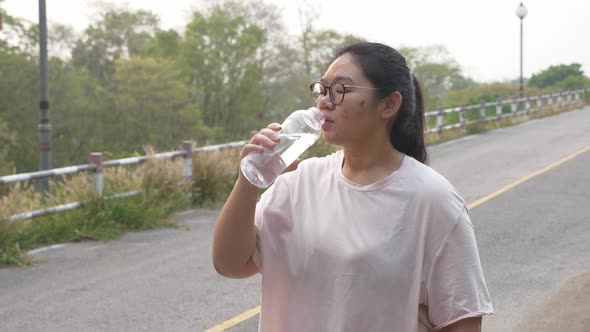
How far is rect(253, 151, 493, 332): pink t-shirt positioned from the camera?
2516 millimetres

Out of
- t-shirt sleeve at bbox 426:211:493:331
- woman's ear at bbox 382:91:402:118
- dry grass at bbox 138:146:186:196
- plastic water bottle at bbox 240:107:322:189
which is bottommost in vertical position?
→ dry grass at bbox 138:146:186:196

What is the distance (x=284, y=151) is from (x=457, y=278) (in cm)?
60

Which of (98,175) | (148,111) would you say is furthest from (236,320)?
(148,111)

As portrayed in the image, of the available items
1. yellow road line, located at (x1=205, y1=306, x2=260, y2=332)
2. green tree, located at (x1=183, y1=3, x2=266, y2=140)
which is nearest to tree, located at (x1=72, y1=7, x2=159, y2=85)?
green tree, located at (x1=183, y1=3, x2=266, y2=140)

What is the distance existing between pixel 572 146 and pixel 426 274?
797 inches

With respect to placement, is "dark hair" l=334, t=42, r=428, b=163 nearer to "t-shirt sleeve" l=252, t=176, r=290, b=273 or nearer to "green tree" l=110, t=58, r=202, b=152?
"t-shirt sleeve" l=252, t=176, r=290, b=273

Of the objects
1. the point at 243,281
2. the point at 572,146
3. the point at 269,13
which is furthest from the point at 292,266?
the point at 269,13

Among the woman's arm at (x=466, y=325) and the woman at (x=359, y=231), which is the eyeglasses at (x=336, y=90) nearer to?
the woman at (x=359, y=231)

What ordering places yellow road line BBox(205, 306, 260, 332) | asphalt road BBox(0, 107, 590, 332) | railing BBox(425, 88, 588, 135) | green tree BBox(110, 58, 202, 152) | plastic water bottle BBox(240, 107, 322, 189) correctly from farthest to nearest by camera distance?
green tree BBox(110, 58, 202, 152), railing BBox(425, 88, 588, 135), asphalt road BBox(0, 107, 590, 332), yellow road line BBox(205, 306, 260, 332), plastic water bottle BBox(240, 107, 322, 189)

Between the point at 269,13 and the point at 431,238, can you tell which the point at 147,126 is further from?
the point at 431,238

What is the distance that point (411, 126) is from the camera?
2789 mm

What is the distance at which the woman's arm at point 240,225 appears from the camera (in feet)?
8.08

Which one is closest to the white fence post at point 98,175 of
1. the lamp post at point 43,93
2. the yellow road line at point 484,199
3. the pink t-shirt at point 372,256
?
the yellow road line at point 484,199

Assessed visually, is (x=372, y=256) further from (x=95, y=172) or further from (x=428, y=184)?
(x=95, y=172)
